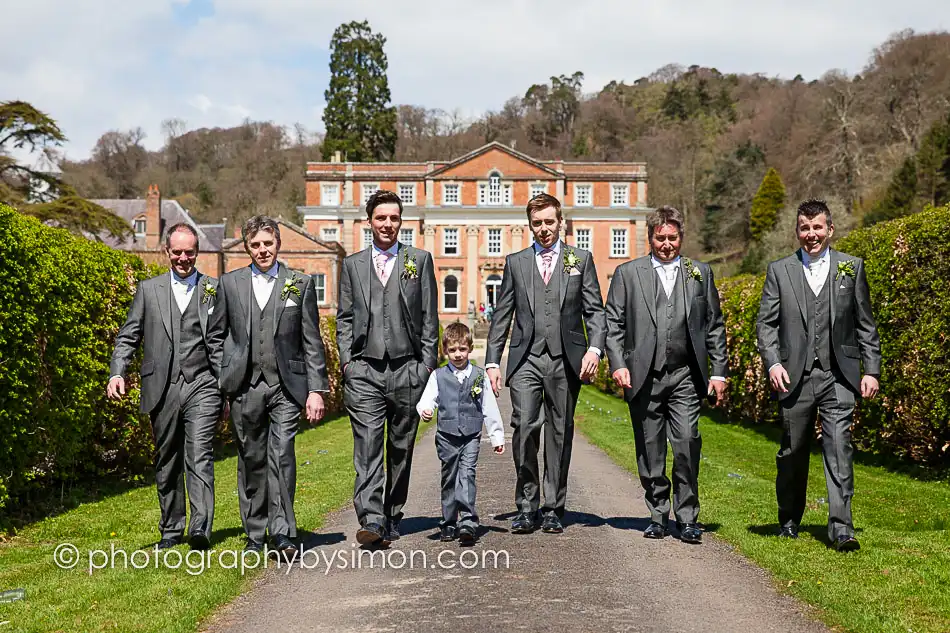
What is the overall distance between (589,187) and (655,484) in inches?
2531

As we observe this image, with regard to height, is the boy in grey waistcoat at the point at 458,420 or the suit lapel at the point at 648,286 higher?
the suit lapel at the point at 648,286

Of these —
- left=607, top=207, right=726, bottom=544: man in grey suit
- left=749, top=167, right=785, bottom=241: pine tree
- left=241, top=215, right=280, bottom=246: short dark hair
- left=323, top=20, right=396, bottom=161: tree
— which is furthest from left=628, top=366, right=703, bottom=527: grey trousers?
left=323, top=20, right=396, bottom=161: tree

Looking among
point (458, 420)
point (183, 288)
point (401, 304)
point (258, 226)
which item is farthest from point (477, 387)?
point (183, 288)

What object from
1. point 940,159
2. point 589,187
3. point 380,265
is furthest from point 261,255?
point 589,187

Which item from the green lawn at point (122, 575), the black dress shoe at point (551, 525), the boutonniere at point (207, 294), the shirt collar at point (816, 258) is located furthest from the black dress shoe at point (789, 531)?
the boutonniere at point (207, 294)

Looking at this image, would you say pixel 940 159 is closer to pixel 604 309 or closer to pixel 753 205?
pixel 753 205

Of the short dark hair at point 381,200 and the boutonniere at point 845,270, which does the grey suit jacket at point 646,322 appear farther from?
the short dark hair at point 381,200

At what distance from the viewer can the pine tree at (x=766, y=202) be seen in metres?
68.5

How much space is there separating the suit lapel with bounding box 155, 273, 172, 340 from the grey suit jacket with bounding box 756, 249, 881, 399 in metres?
4.38

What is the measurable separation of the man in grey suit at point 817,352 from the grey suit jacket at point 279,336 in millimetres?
3336

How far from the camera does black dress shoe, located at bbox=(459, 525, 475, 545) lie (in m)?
6.34

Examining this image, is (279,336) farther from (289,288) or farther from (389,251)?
(389,251)

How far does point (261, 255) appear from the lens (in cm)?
653

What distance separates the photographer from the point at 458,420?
6.61 m
